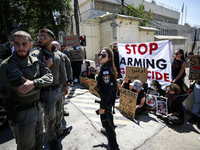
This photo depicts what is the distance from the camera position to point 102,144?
250cm

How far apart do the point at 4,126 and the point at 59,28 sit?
411 inches

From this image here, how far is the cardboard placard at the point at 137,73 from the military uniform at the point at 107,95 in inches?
69.7

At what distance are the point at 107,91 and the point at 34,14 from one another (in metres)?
13.2

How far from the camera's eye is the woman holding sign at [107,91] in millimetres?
2127

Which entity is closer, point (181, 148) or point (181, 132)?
point (181, 148)

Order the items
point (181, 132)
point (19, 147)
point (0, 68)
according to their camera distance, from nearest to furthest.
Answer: point (0, 68) → point (19, 147) → point (181, 132)

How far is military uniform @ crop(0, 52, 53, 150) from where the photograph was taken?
154cm

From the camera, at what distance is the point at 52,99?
A: 2270mm

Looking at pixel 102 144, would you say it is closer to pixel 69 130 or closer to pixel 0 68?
pixel 69 130

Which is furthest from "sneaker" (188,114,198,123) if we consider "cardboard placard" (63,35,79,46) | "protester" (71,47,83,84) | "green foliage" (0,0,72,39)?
"green foliage" (0,0,72,39)

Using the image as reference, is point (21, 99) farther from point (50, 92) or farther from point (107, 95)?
point (107, 95)

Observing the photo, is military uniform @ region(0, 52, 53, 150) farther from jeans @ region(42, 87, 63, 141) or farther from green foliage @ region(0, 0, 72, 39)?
green foliage @ region(0, 0, 72, 39)

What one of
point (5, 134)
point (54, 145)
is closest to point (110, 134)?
point (54, 145)

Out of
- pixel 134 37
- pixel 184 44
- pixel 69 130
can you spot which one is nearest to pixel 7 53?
pixel 69 130
